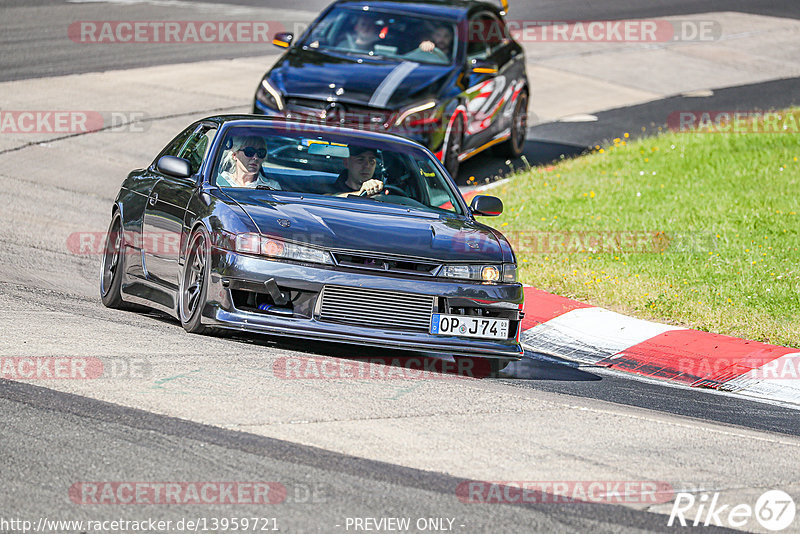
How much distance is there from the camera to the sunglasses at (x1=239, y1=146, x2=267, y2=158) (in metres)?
8.79

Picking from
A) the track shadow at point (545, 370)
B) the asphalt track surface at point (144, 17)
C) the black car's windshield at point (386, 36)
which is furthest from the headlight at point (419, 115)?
the asphalt track surface at point (144, 17)

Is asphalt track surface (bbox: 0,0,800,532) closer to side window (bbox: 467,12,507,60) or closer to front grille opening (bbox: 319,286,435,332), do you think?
front grille opening (bbox: 319,286,435,332)

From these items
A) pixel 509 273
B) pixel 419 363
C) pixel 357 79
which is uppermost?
pixel 357 79

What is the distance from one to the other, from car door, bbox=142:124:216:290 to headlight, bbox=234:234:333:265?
0.95 metres

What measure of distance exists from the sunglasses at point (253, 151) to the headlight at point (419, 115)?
15.4 ft

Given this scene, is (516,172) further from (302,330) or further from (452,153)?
(302,330)

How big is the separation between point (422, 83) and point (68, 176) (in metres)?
4.00

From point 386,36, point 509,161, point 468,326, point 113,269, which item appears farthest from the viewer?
point 509,161

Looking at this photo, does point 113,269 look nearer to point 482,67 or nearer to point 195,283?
point 195,283

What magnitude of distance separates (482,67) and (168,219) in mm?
7187

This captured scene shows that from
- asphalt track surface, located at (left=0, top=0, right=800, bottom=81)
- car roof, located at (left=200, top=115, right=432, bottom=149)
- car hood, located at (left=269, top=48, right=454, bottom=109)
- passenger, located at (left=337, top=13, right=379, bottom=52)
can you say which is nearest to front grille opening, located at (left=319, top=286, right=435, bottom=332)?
car roof, located at (left=200, top=115, right=432, bottom=149)

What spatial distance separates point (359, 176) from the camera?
891 cm

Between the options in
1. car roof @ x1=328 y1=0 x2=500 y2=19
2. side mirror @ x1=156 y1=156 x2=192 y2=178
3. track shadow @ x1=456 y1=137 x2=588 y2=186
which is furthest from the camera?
track shadow @ x1=456 y1=137 x2=588 y2=186

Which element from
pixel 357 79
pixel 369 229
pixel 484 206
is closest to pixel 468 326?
pixel 369 229
